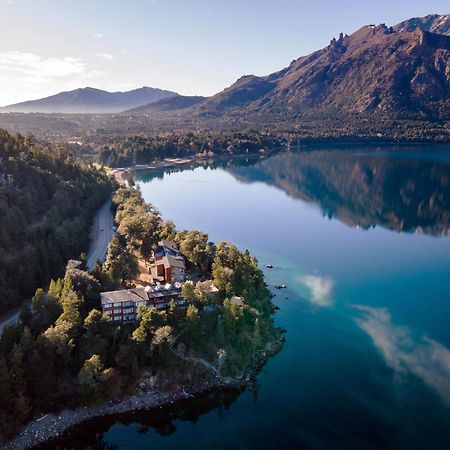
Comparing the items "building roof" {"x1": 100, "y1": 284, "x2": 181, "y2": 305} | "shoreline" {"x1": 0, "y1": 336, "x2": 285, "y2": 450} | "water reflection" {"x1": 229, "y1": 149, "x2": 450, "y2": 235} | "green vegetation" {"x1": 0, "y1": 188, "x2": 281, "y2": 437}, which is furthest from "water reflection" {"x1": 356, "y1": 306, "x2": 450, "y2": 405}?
"water reflection" {"x1": 229, "y1": 149, "x2": 450, "y2": 235}

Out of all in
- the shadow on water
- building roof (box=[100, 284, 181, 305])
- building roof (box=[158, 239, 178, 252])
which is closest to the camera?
the shadow on water

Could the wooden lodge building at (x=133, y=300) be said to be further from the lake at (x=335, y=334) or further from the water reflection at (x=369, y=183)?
the water reflection at (x=369, y=183)

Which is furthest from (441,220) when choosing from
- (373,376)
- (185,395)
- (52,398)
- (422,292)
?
(52,398)

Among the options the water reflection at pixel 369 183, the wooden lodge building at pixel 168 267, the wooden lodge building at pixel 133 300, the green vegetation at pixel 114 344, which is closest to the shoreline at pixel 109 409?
the green vegetation at pixel 114 344

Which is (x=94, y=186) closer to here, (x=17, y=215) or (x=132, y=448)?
(x=17, y=215)

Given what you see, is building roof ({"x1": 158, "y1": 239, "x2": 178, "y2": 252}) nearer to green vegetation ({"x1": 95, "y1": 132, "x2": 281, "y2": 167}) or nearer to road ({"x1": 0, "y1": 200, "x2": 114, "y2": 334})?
road ({"x1": 0, "y1": 200, "x2": 114, "y2": 334})

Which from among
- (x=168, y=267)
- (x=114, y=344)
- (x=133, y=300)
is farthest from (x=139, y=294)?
(x=168, y=267)
